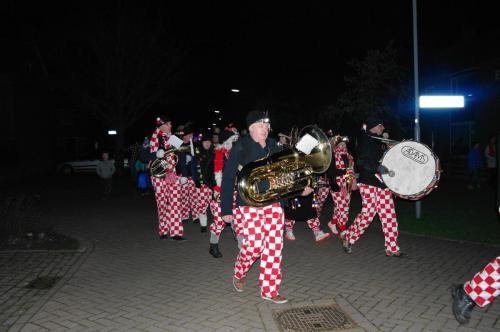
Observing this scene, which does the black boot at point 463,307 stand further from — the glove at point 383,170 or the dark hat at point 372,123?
the dark hat at point 372,123

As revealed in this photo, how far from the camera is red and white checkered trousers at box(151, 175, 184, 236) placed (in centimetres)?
784

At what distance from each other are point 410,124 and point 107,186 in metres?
16.3

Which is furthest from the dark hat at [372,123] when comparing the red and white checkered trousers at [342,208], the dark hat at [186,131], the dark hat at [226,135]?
the dark hat at [186,131]

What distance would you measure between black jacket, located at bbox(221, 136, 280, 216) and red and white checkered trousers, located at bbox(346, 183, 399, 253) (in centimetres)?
228

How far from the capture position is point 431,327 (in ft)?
14.2

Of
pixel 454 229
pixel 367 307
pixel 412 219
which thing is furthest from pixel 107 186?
pixel 367 307

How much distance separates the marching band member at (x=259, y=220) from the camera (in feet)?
15.9

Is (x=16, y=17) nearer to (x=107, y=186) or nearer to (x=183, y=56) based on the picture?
(x=183, y=56)

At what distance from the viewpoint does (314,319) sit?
455cm

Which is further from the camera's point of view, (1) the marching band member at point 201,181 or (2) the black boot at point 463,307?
(1) the marching band member at point 201,181

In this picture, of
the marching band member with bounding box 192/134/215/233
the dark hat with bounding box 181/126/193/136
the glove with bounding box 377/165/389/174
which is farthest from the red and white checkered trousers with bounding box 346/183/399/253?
the dark hat with bounding box 181/126/193/136

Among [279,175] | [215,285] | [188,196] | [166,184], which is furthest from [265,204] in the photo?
[188,196]

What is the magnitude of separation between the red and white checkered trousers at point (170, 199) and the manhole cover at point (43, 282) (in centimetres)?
233

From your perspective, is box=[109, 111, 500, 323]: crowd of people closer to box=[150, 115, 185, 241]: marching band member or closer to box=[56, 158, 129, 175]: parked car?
box=[150, 115, 185, 241]: marching band member
